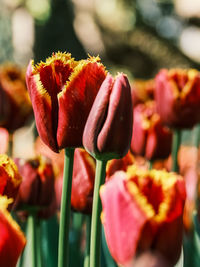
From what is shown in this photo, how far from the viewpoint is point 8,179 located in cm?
43

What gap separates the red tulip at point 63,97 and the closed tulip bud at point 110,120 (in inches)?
0.7

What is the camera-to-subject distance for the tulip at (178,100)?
2.85 feet

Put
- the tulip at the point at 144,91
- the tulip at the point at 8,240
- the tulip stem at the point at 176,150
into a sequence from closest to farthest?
the tulip at the point at 8,240 < the tulip stem at the point at 176,150 < the tulip at the point at 144,91

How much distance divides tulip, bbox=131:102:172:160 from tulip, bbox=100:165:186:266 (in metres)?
0.52

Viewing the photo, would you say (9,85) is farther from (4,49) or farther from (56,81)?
(4,49)

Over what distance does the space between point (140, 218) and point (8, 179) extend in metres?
0.13

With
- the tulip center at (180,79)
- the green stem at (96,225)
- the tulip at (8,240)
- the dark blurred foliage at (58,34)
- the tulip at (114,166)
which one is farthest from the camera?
the dark blurred foliage at (58,34)

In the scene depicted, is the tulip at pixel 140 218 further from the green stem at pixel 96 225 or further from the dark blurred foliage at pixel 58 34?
the dark blurred foliage at pixel 58 34

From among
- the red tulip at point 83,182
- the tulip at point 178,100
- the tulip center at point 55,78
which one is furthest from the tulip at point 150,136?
the tulip center at point 55,78

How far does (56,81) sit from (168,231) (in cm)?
21

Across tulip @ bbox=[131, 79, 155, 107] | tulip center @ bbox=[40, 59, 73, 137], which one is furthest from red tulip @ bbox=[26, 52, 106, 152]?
tulip @ bbox=[131, 79, 155, 107]

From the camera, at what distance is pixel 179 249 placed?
0.38 m

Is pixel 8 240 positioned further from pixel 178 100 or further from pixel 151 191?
pixel 178 100

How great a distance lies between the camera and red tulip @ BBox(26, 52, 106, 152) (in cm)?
48
